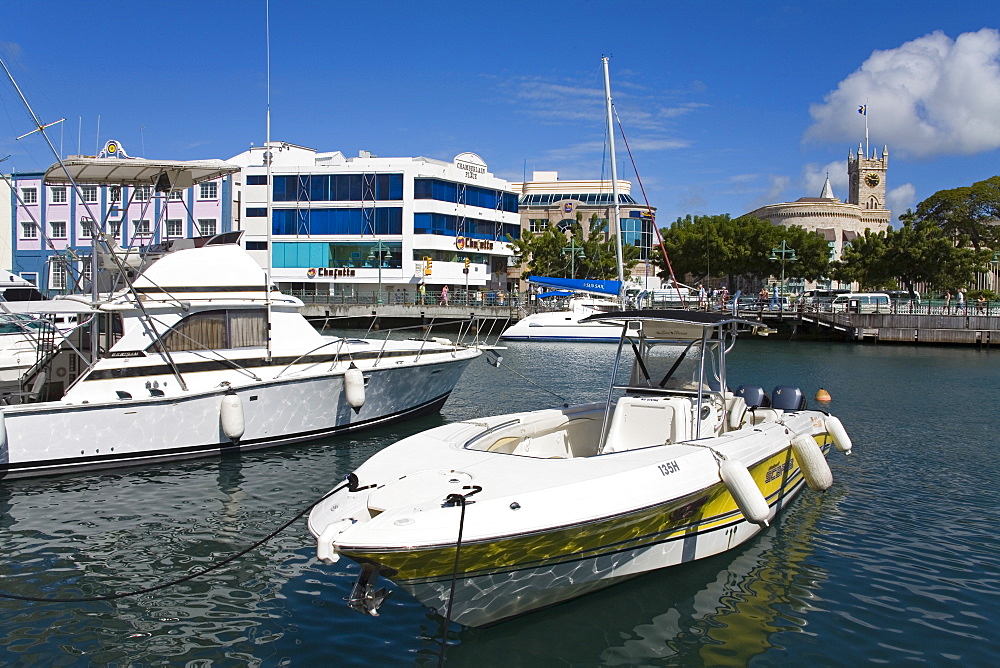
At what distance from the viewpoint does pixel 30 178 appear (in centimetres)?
5562

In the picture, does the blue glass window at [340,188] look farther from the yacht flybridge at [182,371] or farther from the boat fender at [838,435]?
the boat fender at [838,435]

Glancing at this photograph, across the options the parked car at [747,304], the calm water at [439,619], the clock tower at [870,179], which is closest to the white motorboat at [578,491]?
the calm water at [439,619]

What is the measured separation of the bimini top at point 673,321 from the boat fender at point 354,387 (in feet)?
21.5

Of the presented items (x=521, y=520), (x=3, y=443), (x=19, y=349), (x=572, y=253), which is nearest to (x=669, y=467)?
(x=521, y=520)

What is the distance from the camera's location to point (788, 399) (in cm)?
1430

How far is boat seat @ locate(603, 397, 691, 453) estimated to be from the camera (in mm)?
10156

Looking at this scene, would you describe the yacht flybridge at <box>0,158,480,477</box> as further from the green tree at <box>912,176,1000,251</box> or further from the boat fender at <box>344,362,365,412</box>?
the green tree at <box>912,176,1000,251</box>

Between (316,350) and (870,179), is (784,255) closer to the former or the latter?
(316,350)

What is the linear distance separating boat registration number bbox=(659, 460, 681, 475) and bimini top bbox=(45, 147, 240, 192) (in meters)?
12.3

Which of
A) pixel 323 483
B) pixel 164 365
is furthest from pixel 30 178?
pixel 323 483

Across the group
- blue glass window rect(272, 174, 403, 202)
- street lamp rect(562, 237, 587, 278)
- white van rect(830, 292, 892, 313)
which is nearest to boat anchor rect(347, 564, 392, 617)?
white van rect(830, 292, 892, 313)

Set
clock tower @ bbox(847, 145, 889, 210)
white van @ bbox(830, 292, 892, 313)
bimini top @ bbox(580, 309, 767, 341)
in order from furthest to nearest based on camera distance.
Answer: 1. clock tower @ bbox(847, 145, 889, 210)
2. white van @ bbox(830, 292, 892, 313)
3. bimini top @ bbox(580, 309, 767, 341)

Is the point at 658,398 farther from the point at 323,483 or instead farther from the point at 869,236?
the point at 869,236

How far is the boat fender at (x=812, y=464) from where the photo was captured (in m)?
10.8
